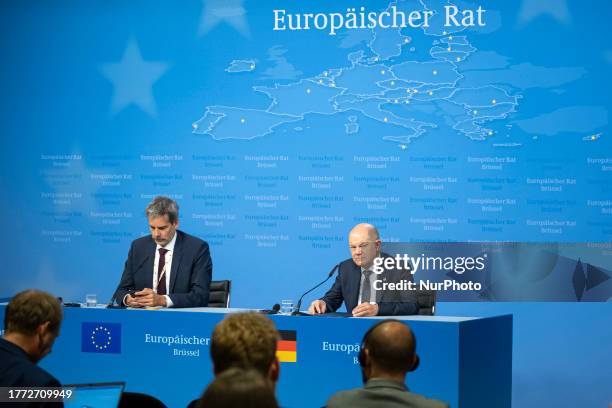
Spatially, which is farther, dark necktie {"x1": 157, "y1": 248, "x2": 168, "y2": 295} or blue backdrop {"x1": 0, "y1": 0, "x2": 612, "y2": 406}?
blue backdrop {"x1": 0, "y1": 0, "x2": 612, "y2": 406}

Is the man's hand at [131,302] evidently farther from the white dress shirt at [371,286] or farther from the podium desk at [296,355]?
the white dress shirt at [371,286]

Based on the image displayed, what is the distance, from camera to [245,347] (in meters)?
2.23

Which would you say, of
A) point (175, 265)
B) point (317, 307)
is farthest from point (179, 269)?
point (317, 307)

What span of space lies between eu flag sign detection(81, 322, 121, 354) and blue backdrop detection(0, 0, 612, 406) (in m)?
2.68

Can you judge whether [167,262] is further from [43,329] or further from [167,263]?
[43,329]

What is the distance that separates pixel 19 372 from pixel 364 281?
3.28 m

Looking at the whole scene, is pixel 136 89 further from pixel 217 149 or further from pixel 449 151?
pixel 449 151

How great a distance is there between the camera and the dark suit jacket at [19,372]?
106 inches

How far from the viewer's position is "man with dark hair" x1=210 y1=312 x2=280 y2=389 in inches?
87.5

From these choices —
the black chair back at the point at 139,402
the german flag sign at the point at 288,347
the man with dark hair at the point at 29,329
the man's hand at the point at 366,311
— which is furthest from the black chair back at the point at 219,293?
the man with dark hair at the point at 29,329

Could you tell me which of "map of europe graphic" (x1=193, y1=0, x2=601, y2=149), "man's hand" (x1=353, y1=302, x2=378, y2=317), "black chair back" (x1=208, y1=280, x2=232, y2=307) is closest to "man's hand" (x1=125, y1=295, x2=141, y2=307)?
"black chair back" (x1=208, y1=280, x2=232, y2=307)

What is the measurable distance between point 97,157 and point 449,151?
122 inches

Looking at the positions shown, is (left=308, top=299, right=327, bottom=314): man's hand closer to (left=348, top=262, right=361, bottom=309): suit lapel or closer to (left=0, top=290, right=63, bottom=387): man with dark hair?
(left=348, top=262, right=361, bottom=309): suit lapel

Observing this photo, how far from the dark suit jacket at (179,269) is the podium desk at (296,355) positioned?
1.54 feet
